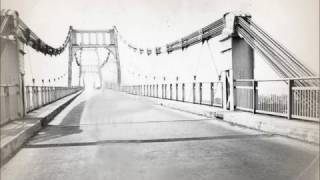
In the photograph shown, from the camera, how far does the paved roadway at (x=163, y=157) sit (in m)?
4.39

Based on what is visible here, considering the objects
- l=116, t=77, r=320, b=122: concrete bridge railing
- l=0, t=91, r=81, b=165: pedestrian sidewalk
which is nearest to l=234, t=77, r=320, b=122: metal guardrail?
l=116, t=77, r=320, b=122: concrete bridge railing

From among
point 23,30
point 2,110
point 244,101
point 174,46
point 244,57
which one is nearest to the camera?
point 2,110

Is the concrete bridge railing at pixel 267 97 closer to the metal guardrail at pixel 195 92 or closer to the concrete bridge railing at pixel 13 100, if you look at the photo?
the metal guardrail at pixel 195 92

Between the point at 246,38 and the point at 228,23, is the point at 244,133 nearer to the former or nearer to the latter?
the point at 246,38

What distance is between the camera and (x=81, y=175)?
14.3 ft

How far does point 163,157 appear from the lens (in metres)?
5.28

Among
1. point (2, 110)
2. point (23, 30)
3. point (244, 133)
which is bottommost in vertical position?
point (244, 133)

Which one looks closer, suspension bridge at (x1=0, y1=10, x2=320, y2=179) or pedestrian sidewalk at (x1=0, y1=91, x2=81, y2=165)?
suspension bridge at (x1=0, y1=10, x2=320, y2=179)

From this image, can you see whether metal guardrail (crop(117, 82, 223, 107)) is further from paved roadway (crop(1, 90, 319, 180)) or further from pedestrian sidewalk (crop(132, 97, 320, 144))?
paved roadway (crop(1, 90, 319, 180))

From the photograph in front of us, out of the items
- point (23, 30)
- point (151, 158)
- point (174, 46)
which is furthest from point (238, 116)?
point (174, 46)

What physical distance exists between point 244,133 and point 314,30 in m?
2.87

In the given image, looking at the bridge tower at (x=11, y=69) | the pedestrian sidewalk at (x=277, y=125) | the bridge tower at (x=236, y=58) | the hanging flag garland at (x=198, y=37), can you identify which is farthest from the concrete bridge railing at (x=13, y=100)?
the hanging flag garland at (x=198, y=37)

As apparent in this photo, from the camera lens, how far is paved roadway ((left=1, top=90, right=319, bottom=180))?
439cm

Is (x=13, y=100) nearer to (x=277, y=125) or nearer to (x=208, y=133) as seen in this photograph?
(x=208, y=133)
